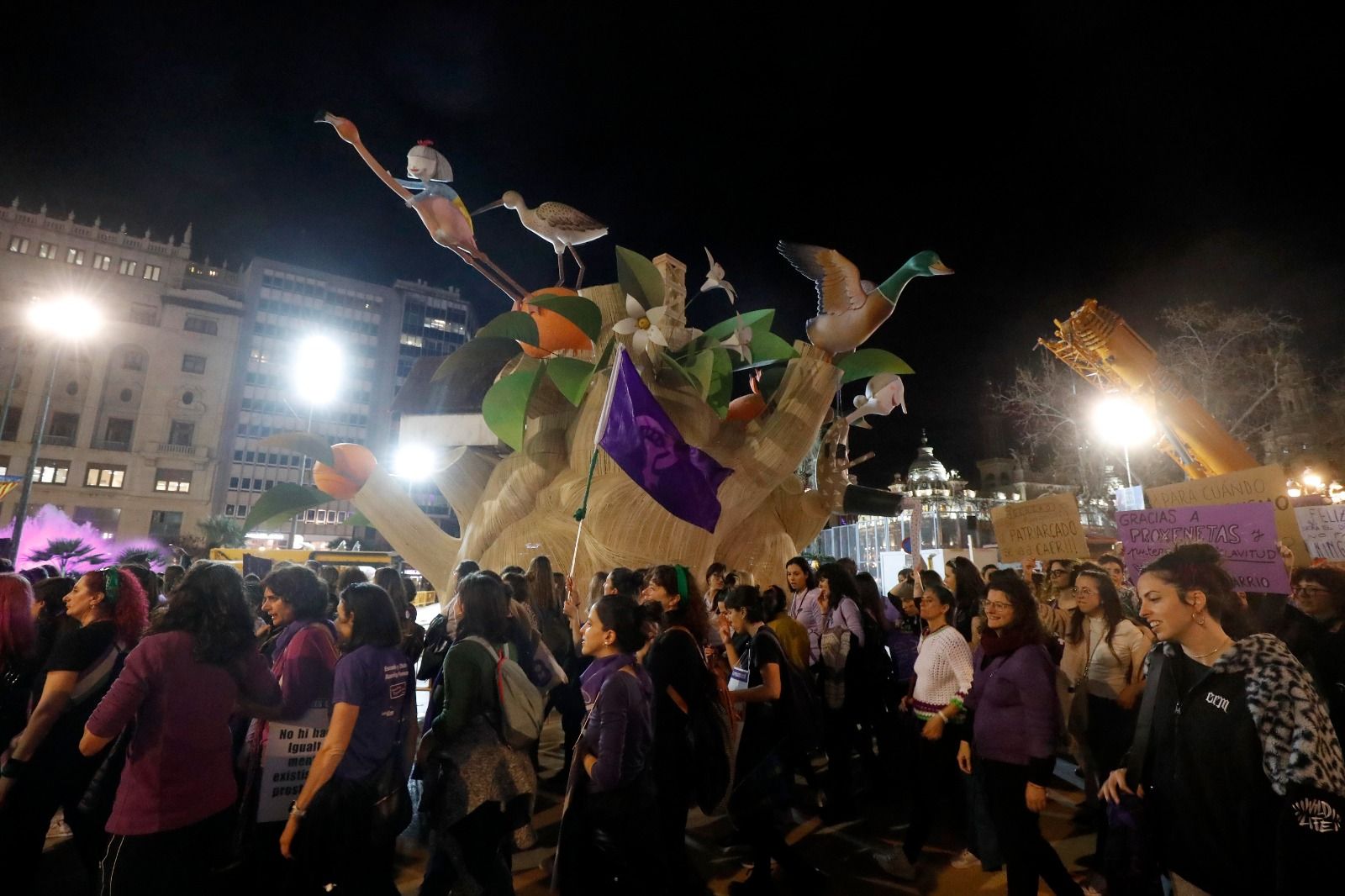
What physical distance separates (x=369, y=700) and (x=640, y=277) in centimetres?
865

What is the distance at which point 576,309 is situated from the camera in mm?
10531

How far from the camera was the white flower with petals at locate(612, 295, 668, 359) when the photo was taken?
10.1 m

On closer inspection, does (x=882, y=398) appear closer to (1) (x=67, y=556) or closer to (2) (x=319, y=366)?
(1) (x=67, y=556)

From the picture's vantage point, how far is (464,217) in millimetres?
11125

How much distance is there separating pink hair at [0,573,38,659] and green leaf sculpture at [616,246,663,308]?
833 centimetres

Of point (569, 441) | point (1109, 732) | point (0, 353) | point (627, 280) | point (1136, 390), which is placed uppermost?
point (0, 353)

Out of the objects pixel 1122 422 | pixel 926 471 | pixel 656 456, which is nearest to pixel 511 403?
pixel 656 456

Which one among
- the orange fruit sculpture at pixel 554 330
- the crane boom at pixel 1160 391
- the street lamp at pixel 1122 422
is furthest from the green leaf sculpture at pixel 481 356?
the street lamp at pixel 1122 422

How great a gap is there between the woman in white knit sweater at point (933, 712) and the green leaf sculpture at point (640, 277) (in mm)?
7448

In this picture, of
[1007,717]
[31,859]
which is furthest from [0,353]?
[1007,717]

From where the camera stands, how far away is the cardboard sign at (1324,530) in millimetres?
5492

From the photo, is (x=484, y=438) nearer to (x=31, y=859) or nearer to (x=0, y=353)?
(x=31, y=859)

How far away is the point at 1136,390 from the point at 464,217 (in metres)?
11.9

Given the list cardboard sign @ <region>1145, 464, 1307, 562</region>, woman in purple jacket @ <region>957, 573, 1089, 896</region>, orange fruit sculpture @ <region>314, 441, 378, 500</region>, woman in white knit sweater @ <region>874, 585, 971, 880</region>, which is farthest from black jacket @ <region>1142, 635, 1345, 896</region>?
orange fruit sculpture @ <region>314, 441, 378, 500</region>
